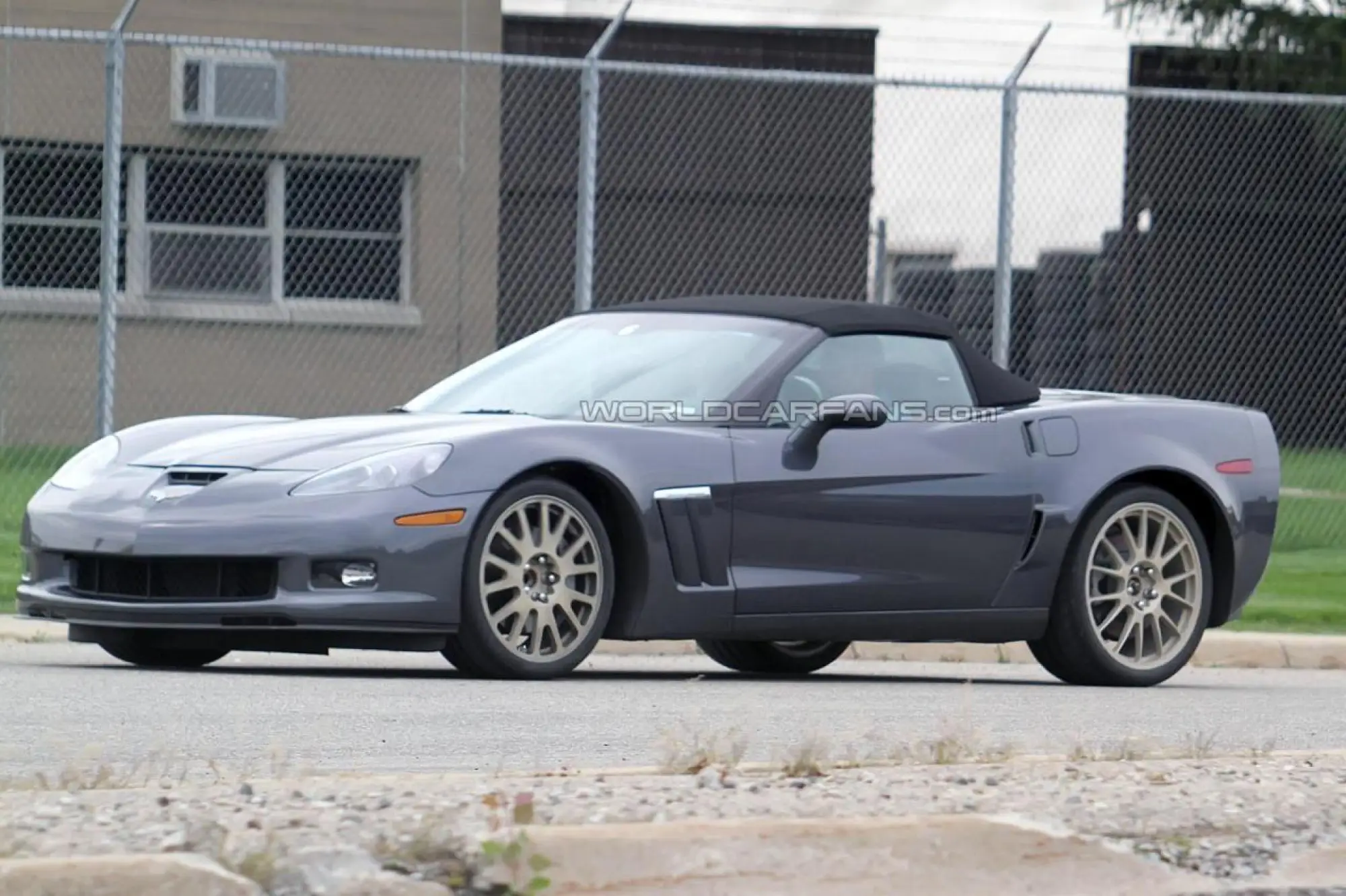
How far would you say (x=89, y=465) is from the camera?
8461mm

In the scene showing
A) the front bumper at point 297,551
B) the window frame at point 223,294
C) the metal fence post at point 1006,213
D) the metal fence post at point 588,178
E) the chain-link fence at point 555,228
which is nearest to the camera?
the front bumper at point 297,551

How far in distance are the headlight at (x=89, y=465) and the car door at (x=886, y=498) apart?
78.6 inches

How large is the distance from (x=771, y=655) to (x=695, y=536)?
161cm

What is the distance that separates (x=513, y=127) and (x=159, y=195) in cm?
393

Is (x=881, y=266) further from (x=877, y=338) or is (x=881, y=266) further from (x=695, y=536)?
(x=695, y=536)

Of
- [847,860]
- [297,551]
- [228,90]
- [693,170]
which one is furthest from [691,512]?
[693,170]

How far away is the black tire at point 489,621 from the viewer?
7965mm

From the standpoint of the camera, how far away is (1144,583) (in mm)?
9398

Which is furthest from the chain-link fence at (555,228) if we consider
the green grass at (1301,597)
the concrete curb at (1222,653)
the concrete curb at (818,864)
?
the concrete curb at (818,864)

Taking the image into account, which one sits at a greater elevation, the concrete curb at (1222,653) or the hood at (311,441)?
the hood at (311,441)

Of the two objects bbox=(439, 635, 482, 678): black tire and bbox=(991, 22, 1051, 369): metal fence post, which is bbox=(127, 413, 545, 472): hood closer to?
bbox=(439, 635, 482, 678): black tire

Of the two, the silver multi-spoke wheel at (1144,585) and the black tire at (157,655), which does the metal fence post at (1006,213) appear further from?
the black tire at (157,655)

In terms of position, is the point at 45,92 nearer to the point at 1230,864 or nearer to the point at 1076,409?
the point at 1076,409

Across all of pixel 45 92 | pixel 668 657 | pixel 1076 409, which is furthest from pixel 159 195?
pixel 1076 409
